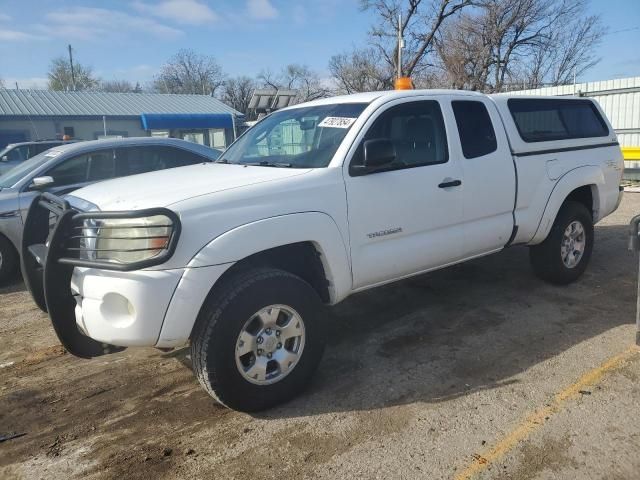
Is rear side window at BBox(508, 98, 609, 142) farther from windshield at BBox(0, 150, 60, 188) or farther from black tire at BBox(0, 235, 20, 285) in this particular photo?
black tire at BBox(0, 235, 20, 285)

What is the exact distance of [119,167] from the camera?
664 centimetres

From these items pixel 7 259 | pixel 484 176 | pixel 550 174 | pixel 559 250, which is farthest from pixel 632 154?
pixel 7 259

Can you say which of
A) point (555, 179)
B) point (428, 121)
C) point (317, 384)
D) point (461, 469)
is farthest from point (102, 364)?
point (555, 179)

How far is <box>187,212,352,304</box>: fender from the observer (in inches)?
113

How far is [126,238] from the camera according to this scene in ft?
9.16

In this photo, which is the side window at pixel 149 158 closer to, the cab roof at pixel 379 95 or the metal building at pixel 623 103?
the cab roof at pixel 379 95

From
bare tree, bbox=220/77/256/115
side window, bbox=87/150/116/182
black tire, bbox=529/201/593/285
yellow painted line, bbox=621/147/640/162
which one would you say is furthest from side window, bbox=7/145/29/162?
bare tree, bbox=220/77/256/115

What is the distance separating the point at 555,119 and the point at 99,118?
28910 millimetres

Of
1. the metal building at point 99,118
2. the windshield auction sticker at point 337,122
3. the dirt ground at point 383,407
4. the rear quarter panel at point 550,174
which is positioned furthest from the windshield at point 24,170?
the metal building at point 99,118

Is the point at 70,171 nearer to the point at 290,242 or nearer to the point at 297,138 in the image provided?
the point at 297,138

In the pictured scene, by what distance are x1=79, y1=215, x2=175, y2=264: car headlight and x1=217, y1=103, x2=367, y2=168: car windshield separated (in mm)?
1174

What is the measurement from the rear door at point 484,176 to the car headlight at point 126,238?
2420 mm

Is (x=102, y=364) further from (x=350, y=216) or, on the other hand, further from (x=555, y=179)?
(x=555, y=179)

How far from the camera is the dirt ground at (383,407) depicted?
107 inches
